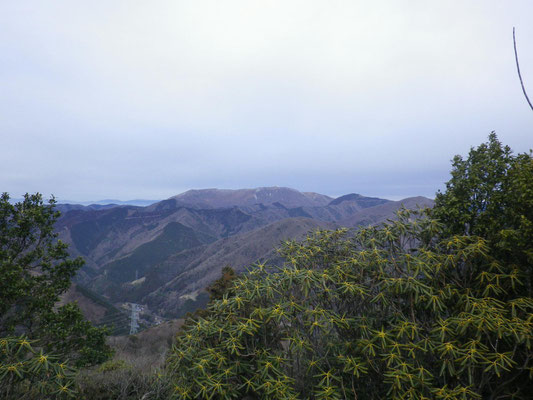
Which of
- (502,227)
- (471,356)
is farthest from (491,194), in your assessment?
(471,356)

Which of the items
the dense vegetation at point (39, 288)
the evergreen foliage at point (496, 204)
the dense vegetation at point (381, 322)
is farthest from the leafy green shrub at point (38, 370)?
the evergreen foliage at point (496, 204)

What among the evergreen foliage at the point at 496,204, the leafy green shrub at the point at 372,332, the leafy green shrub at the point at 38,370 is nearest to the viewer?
the leafy green shrub at the point at 38,370

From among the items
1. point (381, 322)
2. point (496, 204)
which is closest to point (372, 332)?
point (381, 322)

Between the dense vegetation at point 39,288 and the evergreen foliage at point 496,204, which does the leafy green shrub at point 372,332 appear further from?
the dense vegetation at point 39,288

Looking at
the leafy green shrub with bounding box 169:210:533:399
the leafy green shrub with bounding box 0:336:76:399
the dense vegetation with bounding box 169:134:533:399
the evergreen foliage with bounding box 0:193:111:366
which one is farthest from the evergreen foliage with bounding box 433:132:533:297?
the evergreen foliage with bounding box 0:193:111:366

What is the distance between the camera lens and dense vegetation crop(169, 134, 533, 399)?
4914mm

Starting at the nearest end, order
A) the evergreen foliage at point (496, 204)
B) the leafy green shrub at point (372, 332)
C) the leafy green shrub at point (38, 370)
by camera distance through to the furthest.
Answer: the leafy green shrub at point (38, 370) < the leafy green shrub at point (372, 332) < the evergreen foliage at point (496, 204)

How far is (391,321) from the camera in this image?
614 centimetres

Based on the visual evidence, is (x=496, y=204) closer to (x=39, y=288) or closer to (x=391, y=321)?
(x=391, y=321)

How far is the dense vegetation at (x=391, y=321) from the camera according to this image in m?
4.91

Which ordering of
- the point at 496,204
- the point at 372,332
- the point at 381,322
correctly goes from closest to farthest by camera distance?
the point at 372,332 < the point at 381,322 < the point at 496,204

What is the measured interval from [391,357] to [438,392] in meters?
0.81

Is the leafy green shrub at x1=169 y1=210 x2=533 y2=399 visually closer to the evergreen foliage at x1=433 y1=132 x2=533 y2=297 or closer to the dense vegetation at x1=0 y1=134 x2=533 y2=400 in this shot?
the dense vegetation at x1=0 y1=134 x2=533 y2=400

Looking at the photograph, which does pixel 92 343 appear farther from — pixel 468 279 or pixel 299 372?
pixel 468 279
